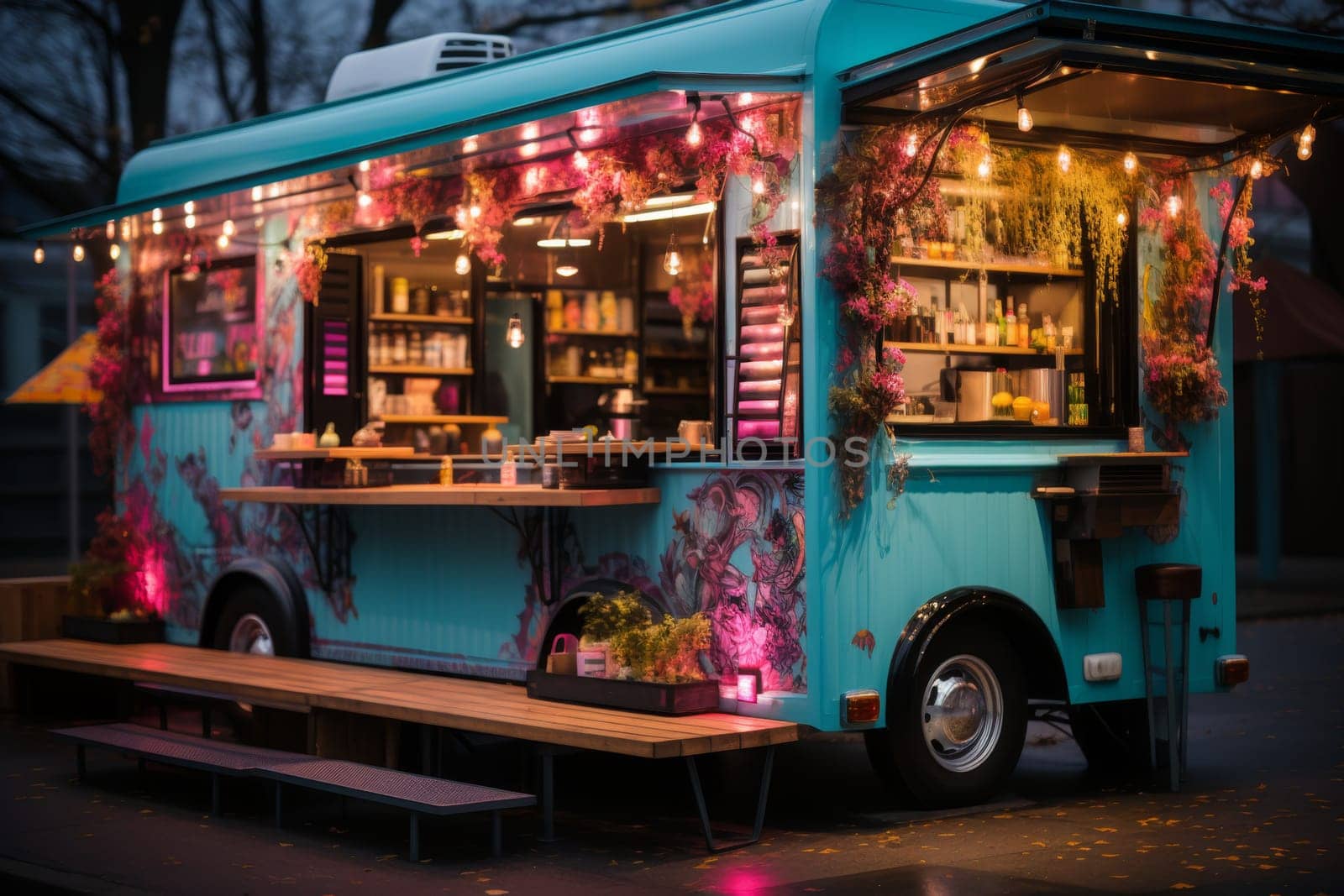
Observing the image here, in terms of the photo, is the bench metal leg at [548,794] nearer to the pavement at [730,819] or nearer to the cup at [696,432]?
the pavement at [730,819]

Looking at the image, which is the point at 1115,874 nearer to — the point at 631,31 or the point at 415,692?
the point at 415,692

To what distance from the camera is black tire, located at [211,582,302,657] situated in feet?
34.6

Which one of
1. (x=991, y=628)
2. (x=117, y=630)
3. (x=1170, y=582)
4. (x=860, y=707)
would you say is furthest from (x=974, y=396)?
(x=117, y=630)

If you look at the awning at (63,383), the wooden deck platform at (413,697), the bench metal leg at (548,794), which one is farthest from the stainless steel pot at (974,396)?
the awning at (63,383)

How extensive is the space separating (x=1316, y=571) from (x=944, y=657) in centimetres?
1602

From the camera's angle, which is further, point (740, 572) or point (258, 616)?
point (258, 616)

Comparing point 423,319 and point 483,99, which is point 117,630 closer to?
point 423,319

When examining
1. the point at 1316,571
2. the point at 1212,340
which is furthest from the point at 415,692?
the point at 1316,571

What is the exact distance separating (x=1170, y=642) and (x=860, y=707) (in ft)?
5.88

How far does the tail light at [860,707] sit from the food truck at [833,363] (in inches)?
0.6

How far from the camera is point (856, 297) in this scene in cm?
768

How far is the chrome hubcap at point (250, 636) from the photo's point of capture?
10961mm

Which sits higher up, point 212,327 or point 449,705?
point 212,327

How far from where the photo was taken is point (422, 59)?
1077 centimetres
